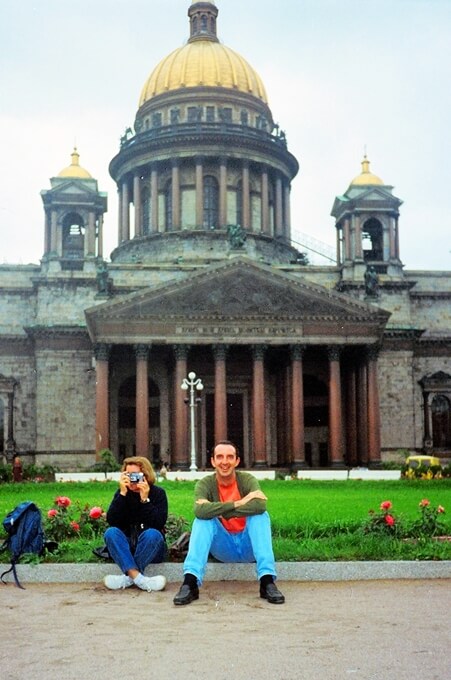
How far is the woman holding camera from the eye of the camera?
11.9 meters

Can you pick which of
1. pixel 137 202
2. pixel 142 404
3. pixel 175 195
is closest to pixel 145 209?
pixel 137 202

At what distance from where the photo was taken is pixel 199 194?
228ft

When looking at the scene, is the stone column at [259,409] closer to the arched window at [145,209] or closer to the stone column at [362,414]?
the stone column at [362,414]

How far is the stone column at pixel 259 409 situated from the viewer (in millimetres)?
53344

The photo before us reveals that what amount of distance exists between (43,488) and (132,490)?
2502 centimetres

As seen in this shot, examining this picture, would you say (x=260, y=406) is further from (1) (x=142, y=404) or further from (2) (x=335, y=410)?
(1) (x=142, y=404)

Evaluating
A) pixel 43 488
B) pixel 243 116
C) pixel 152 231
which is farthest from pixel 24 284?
pixel 43 488

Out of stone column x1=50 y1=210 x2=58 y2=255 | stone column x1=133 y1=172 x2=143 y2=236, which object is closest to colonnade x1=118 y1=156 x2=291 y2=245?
stone column x1=133 y1=172 x2=143 y2=236

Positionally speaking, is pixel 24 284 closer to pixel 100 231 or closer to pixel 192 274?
pixel 100 231

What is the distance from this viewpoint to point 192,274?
179ft

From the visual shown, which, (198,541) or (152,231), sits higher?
(152,231)

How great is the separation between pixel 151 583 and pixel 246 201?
6026 centimetres

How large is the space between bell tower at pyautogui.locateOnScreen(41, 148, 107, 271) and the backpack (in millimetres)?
49407

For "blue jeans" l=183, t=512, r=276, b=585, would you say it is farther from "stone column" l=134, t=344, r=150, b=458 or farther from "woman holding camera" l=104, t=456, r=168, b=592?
"stone column" l=134, t=344, r=150, b=458
